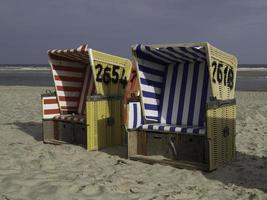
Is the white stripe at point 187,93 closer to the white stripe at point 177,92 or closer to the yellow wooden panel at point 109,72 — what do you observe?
the white stripe at point 177,92

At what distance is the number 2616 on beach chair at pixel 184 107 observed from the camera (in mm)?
5938

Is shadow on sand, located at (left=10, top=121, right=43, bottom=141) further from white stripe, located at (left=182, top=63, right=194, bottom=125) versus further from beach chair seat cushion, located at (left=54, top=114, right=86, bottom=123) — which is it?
white stripe, located at (left=182, top=63, right=194, bottom=125)

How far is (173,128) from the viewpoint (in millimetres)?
6422

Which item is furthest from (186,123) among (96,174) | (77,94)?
(77,94)

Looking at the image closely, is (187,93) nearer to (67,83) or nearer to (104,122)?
(104,122)

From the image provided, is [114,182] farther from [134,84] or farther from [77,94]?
[77,94]

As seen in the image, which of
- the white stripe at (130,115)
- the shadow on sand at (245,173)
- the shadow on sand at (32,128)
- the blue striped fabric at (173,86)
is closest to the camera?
the shadow on sand at (245,173)

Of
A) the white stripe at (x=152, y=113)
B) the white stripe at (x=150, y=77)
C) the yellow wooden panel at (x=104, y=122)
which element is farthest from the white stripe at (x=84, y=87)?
the white stripe at (x=152, y=113)

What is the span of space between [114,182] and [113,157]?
1.49m

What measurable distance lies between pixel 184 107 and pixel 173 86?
414 mm

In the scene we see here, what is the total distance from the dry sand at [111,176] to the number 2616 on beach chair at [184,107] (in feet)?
1.15

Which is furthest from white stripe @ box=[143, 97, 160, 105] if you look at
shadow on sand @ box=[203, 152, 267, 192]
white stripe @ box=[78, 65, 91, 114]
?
white stripe @ box=[78, 65, 91, 114]

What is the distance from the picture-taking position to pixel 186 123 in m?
6.97

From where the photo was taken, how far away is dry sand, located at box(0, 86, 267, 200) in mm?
4816
